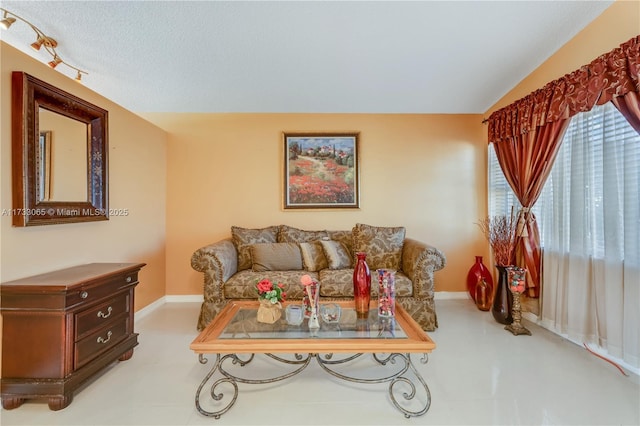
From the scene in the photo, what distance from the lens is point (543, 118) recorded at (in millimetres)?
2484

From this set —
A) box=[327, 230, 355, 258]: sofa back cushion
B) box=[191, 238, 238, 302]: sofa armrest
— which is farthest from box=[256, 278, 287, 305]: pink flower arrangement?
box=[327, 230, 355, 258]: sofa back cushion

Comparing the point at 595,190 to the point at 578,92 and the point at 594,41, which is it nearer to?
the point at 578,92

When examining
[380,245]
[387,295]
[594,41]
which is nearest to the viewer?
[387,295]

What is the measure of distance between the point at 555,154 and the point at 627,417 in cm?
189

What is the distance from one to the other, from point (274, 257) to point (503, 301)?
2328 millimetres

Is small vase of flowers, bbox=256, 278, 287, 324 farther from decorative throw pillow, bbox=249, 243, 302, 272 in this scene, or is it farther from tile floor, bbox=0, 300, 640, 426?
decorative throw pillow, bbox=249, 243, 302, 272

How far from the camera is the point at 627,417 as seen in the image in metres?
1.52

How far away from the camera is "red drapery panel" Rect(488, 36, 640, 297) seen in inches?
70.5

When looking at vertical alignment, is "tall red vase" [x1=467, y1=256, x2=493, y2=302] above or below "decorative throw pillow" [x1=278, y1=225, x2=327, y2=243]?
below

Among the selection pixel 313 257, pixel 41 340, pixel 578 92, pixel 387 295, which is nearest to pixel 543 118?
pixel 578 92

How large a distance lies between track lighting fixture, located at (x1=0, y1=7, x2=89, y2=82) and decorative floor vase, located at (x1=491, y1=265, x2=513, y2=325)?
4.31 meters

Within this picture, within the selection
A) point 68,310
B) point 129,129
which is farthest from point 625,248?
point 129,129

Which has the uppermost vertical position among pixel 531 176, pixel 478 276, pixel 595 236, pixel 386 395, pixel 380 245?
pixel 531 176

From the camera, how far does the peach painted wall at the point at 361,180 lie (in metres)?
3.59
